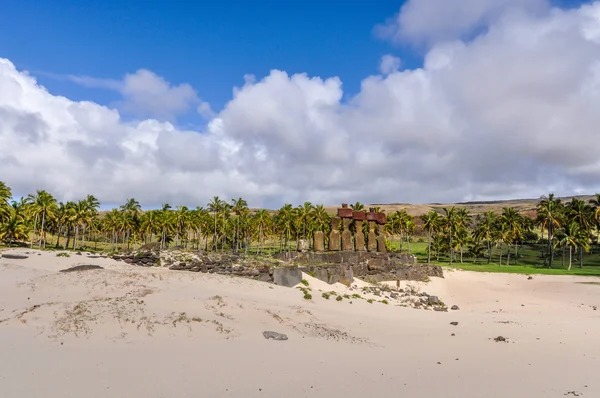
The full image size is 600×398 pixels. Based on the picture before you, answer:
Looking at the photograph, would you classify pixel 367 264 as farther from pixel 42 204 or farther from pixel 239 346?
pixel 42 204

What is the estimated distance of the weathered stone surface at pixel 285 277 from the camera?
2838 centimetres

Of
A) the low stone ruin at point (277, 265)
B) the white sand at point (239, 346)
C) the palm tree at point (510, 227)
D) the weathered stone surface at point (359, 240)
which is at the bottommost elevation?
the white sand at point (239, 346)

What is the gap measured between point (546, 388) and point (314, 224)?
81.7m

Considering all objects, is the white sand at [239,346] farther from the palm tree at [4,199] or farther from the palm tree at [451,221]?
the palm tree at [451,221]

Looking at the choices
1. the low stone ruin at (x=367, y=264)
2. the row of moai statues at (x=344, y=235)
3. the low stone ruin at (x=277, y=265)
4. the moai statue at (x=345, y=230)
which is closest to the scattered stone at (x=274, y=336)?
the low stone ruin at (x=277, y=265)

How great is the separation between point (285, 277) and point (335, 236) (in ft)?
77.1

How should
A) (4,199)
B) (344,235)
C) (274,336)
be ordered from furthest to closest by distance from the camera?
(4,199) < (344,235) < (274,336)

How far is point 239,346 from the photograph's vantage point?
1384 cm

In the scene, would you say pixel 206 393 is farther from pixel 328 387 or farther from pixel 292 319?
pixel 292 319

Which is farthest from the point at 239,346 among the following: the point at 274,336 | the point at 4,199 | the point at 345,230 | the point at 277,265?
the point at 4,199

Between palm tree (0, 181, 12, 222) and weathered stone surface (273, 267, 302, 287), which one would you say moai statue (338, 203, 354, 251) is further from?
palm tree (0, 181, 12, 222)

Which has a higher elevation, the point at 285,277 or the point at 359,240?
the point at 359,240

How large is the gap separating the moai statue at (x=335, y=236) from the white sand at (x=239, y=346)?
2719 cm

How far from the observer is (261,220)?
92062mm
